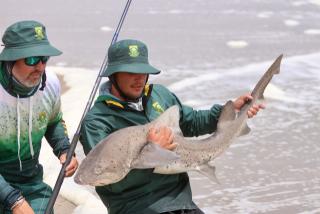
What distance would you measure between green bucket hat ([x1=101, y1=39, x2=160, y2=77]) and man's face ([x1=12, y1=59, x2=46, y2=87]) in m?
0.33

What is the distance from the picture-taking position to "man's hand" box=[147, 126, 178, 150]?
3127 millimetres

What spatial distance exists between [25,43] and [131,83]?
589 mm

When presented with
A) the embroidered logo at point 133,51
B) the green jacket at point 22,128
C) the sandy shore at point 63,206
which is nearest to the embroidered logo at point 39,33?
the green jacket at point 22,128

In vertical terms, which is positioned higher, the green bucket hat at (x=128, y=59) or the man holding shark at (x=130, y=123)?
the green bucket hat at (x=128, y=59)

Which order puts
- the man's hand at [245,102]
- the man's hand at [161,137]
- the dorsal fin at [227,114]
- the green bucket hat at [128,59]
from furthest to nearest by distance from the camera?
1. the man's hand at [245,102]
2. the dorsal fin at [227,114]
3. the green bucket hat at [128,59]
4. the man's hand at [161,137]

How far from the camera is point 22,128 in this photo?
368 centimetres

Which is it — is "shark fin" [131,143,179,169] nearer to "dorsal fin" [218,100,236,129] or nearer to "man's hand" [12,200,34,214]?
"man's hand" [12,200,34,214]

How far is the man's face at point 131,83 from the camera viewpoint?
347 centimetres

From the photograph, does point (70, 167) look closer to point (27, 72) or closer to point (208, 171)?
point (27, 72)

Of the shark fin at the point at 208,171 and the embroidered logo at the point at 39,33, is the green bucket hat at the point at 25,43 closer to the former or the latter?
the embroidered logo at the point at 39,33

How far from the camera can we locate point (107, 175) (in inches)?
117

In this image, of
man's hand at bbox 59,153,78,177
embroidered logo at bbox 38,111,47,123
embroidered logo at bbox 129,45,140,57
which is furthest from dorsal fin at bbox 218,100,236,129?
embroidered logo at bbox 38,111,47,123

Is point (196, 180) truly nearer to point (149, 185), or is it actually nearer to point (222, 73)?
point (149, 185)

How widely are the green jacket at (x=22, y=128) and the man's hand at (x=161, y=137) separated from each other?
0.83 metres
